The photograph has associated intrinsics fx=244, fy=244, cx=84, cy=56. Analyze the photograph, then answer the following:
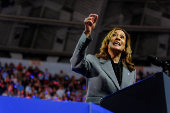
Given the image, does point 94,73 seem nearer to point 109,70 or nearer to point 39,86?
point 109,70

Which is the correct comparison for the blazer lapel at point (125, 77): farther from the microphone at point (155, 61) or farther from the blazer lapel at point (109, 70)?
the microphone at point (155, 61)

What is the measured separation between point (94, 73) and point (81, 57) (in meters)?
0.16

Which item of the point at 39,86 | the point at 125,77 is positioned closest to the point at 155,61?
the point at 125,77

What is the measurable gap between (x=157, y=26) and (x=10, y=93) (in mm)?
Answer: 7521

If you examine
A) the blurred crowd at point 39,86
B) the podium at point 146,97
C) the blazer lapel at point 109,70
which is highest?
the blazer lapel at point 109,70

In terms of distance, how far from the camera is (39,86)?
26.9 feet

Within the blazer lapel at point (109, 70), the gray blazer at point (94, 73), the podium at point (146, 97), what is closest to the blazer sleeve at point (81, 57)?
the gray blazer at point (94, 73)

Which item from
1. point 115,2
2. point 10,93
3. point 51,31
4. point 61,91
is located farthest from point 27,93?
point 115,2

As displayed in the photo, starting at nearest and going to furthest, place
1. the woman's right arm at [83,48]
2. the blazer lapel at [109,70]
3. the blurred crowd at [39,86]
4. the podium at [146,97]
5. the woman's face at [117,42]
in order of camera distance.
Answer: the podium at [146,97] < the woman's right arm at [83,48] < the blazer lapel at [109,70] < the woman's face at [117,42] < the blurred crowd at [39,86]

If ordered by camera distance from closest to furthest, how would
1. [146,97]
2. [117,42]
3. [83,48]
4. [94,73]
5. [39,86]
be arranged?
1. [146,97]
2. [83,48]
3. [94,73]
4. [117,42]
5. [39,86]

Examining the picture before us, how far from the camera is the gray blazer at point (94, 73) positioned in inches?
56.1

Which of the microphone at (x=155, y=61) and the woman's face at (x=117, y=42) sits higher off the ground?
the woman's face at (x=117, y=42)

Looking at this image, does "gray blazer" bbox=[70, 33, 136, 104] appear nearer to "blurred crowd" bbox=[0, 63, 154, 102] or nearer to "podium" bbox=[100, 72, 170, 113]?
"podium" bbox=[100, 72, 170, 113]

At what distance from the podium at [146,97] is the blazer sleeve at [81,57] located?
0.36 meters
